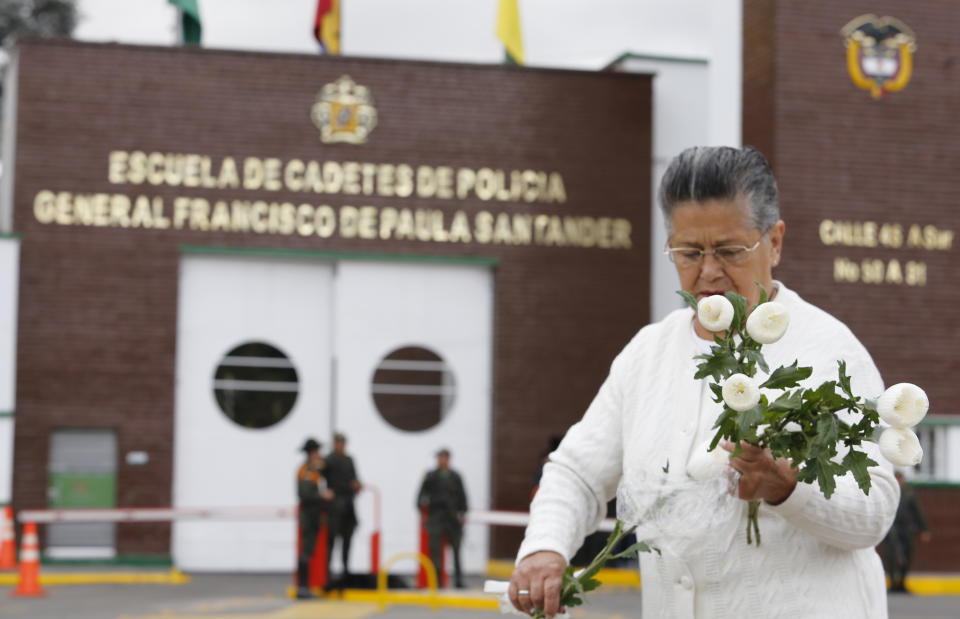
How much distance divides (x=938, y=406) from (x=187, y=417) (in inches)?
385

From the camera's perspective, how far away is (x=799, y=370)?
9.62 feet

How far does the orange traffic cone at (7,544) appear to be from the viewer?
1931 centimetres

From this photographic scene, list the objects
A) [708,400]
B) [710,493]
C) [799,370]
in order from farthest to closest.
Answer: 1. [708,400]
2. [710,493]
3. [799,370]

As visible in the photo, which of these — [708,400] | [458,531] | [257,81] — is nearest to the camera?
[708,400]

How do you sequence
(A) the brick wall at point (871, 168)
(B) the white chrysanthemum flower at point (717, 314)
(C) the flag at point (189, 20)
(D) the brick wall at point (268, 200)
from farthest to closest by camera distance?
(C) the flag at point (189, 20)
(D) the brick wall at point (268, 200)
(A) the brick wall at point (871, 168)
(B) the white chrysanthemum flower at point (717, 314)

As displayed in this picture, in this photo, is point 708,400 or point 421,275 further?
point 421,275

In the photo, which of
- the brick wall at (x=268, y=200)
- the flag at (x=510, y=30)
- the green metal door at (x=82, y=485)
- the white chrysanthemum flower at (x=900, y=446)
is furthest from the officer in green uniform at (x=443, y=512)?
the white chrysanthemum flower at (x=900, y=446)

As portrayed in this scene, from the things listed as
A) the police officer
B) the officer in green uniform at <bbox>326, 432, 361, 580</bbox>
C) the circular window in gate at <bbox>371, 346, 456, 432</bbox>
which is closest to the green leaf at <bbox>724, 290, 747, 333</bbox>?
the police officer

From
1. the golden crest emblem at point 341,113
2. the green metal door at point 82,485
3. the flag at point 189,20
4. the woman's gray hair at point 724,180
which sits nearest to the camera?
the woman's gray hair at point 724,180

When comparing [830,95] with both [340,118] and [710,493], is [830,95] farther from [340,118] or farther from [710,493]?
[710,493]

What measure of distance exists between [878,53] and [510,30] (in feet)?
17.9

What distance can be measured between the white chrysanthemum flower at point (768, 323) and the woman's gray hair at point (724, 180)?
641mm

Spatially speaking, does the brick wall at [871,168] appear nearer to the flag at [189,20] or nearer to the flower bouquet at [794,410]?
the flag at [189,20]

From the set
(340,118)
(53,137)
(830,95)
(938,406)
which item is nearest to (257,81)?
(340,118)
